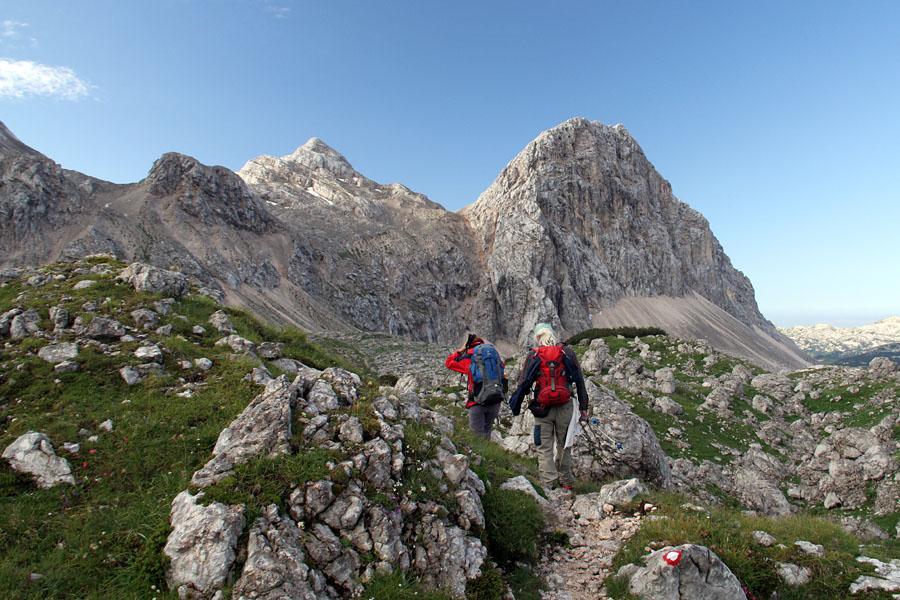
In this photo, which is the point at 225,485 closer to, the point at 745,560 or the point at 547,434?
the point at 547,434

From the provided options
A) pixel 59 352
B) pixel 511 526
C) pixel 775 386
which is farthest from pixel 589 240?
pixel 59 352

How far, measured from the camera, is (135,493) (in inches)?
222

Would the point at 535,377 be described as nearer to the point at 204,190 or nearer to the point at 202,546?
the point at 202,546

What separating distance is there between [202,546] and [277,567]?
88 cm

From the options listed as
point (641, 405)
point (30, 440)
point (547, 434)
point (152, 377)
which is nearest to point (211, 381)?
point (152, 377)

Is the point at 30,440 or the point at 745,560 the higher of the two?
the point at 30,440

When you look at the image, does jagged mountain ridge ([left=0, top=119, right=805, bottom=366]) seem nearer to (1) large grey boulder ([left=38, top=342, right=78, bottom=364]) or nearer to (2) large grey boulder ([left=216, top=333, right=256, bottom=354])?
(2) large grey boulder ([left=216, top=333, right=256, bottom=354])

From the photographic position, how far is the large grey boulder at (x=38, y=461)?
5801 millimetres

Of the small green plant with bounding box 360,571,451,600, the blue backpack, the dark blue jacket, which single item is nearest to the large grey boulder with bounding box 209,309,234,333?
the blue backpack

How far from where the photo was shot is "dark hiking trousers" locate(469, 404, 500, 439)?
1041 centimetres

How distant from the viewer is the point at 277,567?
178 inches

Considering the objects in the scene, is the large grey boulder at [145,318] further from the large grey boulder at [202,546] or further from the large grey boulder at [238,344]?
the large grey boulder at [202,546]

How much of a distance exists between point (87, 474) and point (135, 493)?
95cm

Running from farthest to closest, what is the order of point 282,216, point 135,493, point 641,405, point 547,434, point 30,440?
point 282,216 → point 641,405 → point 547,434 → point 30,440 → point 135,493
